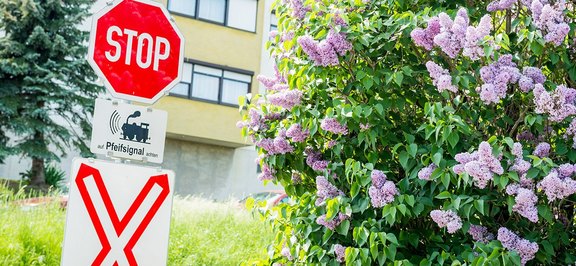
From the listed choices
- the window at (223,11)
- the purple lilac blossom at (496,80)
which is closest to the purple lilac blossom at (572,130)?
the purple lilac blossom at (496,80)

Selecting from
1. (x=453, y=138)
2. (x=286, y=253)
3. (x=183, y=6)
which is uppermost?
(x=183, y=6)

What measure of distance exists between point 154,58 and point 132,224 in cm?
96

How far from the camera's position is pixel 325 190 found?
4.82 m

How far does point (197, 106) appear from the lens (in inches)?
901

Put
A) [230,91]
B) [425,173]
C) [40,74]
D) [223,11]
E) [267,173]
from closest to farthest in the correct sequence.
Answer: [425,173], [267,173], [40,74], [230,91], [223,11]

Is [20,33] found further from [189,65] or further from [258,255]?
[258,255]

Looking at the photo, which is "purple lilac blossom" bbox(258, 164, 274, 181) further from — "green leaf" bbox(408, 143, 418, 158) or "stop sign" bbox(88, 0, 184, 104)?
"stop sign" bbox(88, 0, 184, 104)

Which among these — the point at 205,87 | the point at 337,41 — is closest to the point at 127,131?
the point at 337,41

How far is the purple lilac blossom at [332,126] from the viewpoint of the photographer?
15.4 feet

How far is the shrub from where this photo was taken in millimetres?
4254

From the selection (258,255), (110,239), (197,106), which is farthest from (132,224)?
(197,106)

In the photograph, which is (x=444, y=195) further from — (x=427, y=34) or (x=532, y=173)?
(x=427, y=34)

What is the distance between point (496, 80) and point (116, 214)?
222cm

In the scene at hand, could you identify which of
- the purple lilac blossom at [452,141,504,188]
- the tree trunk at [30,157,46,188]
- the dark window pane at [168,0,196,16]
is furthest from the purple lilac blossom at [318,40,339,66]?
the dark window pane at [168,0,196,16]
